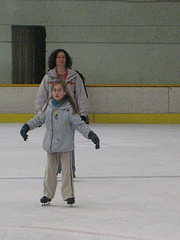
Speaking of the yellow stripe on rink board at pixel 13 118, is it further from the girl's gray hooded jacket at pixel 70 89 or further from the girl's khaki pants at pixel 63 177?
the girl's khaki pants at pixel 63 177

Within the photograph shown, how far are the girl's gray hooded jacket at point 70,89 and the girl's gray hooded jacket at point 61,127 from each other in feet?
5.54

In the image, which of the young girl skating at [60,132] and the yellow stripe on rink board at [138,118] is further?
the yellow stripe on rink board at [138,118]

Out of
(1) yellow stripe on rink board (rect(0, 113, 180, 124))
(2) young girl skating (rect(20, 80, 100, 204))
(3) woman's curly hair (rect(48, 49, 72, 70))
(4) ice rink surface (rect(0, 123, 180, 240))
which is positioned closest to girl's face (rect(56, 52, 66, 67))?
(3) woman's curly hair (rect(48, 49, 72, 70))

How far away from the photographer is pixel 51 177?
6.24 meters

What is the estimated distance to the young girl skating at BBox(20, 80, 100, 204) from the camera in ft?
20.2

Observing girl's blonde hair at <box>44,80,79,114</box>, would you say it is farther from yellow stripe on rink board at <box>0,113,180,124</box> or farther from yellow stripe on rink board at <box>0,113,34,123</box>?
yellow stripe on rink board at <box>0,113,180,124</box>

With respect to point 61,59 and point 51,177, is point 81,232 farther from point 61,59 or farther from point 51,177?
point 61,59

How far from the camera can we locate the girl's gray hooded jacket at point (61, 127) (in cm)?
617

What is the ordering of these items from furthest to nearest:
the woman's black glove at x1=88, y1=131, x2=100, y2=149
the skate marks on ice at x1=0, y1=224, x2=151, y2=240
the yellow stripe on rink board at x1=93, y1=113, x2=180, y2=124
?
the yellow stripe on rink board at x1=93, y1=113, x2=180, y2=124
the woman's black glove at x1=88, y1=131, x2=100, y2=149
the skate marks on ice at x1=0, y1=224, x2=151, y2=240

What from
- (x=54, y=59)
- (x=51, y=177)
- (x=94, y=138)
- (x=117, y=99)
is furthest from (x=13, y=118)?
(x=94, y=138)

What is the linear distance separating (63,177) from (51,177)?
120 mm

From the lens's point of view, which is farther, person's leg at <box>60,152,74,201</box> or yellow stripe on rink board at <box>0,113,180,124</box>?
yellow stripe on rink board at <box>0,113,180,124</box>

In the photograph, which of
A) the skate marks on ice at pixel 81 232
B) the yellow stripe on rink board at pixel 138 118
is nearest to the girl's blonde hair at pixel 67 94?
the skate marks on ice at pixel 81 232

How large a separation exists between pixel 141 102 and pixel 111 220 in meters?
15.3
